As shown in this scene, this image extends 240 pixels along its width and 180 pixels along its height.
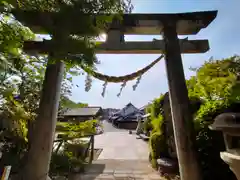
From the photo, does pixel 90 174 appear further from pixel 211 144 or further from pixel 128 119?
pixel 128 119

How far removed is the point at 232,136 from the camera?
5.70ft

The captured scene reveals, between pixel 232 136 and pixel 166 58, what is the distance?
4.98 feet

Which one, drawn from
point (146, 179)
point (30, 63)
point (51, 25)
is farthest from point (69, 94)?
point (51, 25)

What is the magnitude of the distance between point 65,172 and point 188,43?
167 inches

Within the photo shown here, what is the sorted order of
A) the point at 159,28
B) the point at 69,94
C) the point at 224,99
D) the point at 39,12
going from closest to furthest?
the point at 39,12 < the point at 224,99 < the point at 159,28 < the point at 69,94

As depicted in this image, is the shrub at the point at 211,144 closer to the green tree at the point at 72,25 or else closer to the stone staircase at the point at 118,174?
the stone staircase at the point at 118,174

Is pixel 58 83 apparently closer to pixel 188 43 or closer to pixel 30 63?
pixel 30 63

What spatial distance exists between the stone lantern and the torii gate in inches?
22.5

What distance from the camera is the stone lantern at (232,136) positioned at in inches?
60.0

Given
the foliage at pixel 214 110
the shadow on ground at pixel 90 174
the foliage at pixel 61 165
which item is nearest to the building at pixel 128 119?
the shadow on ground at pixel 90 174

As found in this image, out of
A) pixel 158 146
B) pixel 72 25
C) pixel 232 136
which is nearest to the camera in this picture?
pixel 72 25

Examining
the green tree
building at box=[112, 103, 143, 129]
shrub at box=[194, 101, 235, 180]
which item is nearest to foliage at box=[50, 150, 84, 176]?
shrub at box=[194, 101, 235, 180]

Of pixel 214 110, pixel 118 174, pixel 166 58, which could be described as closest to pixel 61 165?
pixel 118 174

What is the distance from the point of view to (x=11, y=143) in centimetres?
379
